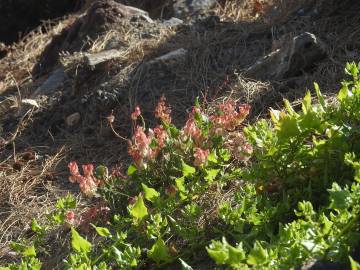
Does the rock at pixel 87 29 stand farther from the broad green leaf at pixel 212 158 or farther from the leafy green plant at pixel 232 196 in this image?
the broad green leaf at pixel 212 158

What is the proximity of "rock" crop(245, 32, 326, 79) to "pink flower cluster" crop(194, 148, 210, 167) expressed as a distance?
1.33m

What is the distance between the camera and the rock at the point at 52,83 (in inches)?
195

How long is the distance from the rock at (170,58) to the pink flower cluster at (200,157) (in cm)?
187

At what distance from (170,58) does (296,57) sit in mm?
1003

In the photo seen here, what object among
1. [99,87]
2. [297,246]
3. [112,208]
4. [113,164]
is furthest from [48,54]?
[297,246]

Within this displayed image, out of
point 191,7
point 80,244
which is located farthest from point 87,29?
point 80,244

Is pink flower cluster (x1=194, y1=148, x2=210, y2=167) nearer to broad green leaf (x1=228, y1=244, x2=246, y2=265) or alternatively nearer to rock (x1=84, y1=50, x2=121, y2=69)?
broad green leaf (x1=228, y1=244, x2=246, y2=265)

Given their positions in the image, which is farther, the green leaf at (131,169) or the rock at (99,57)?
the rock at (99,57)

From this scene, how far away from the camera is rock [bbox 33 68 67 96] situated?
4957 millimetres

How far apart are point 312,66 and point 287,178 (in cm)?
155

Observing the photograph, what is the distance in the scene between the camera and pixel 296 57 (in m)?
3.88

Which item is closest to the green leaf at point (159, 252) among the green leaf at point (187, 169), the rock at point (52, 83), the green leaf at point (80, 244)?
the green leaf at point (80, 244)

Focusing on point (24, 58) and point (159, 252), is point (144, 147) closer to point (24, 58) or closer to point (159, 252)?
point (159, 252)

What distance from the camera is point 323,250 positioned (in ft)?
6.30
